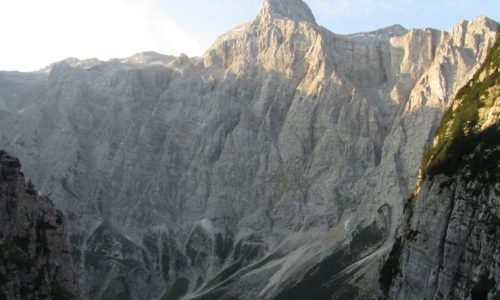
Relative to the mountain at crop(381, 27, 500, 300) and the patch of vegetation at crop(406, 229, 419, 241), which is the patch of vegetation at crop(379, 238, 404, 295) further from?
the patch of vegetation at crop(406, 229, 419, 241)

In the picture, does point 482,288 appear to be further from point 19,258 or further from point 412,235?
point 19,258

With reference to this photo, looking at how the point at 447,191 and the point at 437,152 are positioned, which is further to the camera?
the point at 437,152

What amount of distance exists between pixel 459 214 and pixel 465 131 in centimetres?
1210

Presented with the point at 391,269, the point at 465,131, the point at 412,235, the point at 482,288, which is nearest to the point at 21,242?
the point at 391,269

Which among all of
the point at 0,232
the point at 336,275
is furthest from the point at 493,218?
the point at 336,275

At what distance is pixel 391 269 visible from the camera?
84938 mm

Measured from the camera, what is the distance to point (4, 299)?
71.6m

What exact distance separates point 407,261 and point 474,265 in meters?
14.4

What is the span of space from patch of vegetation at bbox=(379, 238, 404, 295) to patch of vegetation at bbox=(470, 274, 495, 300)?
19456 millimetres

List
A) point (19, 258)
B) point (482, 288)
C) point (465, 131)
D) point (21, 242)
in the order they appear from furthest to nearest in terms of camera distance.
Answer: point (21, 242) → point (19, 258) → point (465, 131) → point (482, 288)

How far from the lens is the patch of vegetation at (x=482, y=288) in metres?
58.9

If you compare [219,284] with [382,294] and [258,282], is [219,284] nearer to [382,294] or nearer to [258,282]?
[258,282]

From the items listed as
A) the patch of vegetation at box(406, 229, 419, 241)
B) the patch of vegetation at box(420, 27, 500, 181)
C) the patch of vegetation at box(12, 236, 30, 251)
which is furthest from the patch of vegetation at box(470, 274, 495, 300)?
the patch of vegetation at box(12, 236, 30, 251)

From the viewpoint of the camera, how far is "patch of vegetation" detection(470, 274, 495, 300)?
193 ft
